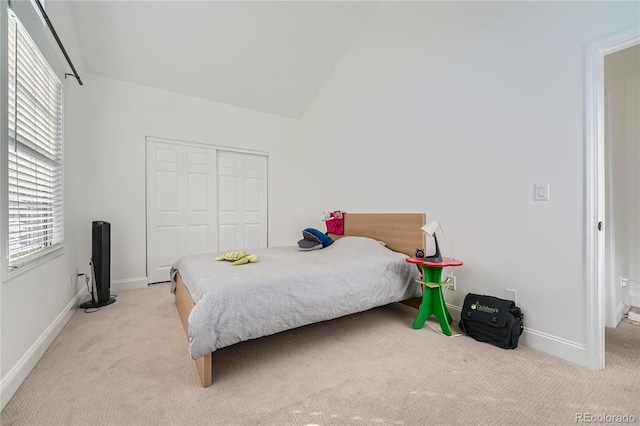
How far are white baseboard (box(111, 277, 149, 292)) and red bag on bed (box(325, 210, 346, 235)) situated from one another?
244cm

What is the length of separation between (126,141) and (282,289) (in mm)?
3068

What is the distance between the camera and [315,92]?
439 cm

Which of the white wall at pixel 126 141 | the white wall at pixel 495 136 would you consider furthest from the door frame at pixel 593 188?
the white wall at pixel 126 141

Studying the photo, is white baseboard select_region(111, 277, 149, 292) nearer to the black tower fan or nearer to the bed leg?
the black tower fan

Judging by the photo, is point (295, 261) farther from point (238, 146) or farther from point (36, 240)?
point (238, 146)

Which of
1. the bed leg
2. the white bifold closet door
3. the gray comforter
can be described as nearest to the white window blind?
the gray comforter

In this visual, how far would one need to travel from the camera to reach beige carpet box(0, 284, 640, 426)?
4.20ft

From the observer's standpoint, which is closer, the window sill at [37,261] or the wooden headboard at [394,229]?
the window sill at [37,261]

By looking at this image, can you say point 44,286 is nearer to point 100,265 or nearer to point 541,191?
point 100,265

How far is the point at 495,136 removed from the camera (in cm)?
219

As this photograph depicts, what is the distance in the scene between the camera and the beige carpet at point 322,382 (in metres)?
1.28

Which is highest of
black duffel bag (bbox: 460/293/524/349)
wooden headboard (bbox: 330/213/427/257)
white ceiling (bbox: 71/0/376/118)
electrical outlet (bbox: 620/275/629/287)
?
white ceiling (bbox: 71/0/376/118)

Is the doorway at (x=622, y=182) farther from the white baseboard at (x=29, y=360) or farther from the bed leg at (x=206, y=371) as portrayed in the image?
the white baseboard at (x=29, y=360)

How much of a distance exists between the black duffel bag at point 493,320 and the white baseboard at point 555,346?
3.4 inches
